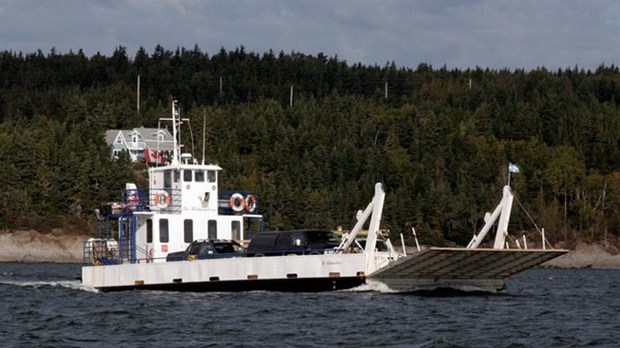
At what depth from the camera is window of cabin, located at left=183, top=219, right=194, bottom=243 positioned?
48.4 meters

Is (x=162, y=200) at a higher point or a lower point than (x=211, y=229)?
higher

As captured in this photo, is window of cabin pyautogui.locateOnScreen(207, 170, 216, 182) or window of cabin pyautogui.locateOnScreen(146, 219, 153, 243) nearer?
window of cabin pyautogui.locateOnScreen(146, 219, 153, 243)

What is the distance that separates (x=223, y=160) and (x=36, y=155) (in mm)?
21901

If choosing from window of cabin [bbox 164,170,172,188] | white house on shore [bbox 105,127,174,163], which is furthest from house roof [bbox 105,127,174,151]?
window of cabin [bbox 164,170,172,188]

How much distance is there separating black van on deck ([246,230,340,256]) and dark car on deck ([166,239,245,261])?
37.4 inches

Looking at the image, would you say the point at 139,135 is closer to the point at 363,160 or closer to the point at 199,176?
the point at 363,160

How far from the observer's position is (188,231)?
4841 cm

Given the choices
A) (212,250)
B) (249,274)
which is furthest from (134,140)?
(249,274)

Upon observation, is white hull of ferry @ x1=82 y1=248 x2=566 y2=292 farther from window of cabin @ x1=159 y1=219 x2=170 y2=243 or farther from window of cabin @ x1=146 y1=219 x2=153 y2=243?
window of cabin @ x1=146 y1=219 x2=153 y2=243

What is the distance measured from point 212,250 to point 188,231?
3381mm

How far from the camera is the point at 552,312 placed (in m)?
39.7

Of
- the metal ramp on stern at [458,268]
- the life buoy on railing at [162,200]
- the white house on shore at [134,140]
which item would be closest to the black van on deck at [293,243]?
the metal ramp on stern at [458,268]

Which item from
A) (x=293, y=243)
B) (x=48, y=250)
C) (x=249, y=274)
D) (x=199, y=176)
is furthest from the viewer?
(x=48, y=250)

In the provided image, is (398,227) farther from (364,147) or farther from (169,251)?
(169,251)
